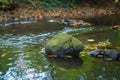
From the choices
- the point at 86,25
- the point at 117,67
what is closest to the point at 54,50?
the point at 117,67

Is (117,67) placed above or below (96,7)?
above

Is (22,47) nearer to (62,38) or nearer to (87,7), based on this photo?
(62,38)

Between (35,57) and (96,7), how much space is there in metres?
22.8

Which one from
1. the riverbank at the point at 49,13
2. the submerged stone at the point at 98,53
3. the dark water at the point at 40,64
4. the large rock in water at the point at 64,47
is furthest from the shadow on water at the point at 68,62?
the riverbank at the point at 49,13

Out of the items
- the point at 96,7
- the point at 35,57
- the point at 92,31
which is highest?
the point at 35,57

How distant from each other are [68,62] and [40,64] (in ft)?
3.88

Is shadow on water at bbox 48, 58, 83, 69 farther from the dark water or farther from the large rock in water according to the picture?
the large rock in water

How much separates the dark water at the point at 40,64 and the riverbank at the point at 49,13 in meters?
7.21

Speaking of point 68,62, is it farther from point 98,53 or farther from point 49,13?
point 49,13

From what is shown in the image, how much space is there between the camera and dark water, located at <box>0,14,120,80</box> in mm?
11711

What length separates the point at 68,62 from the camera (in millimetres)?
13531

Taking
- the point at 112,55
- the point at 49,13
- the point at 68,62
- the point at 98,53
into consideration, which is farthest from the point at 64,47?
the point at 49,13

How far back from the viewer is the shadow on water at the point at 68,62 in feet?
42.9

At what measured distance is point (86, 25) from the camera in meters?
24.3
